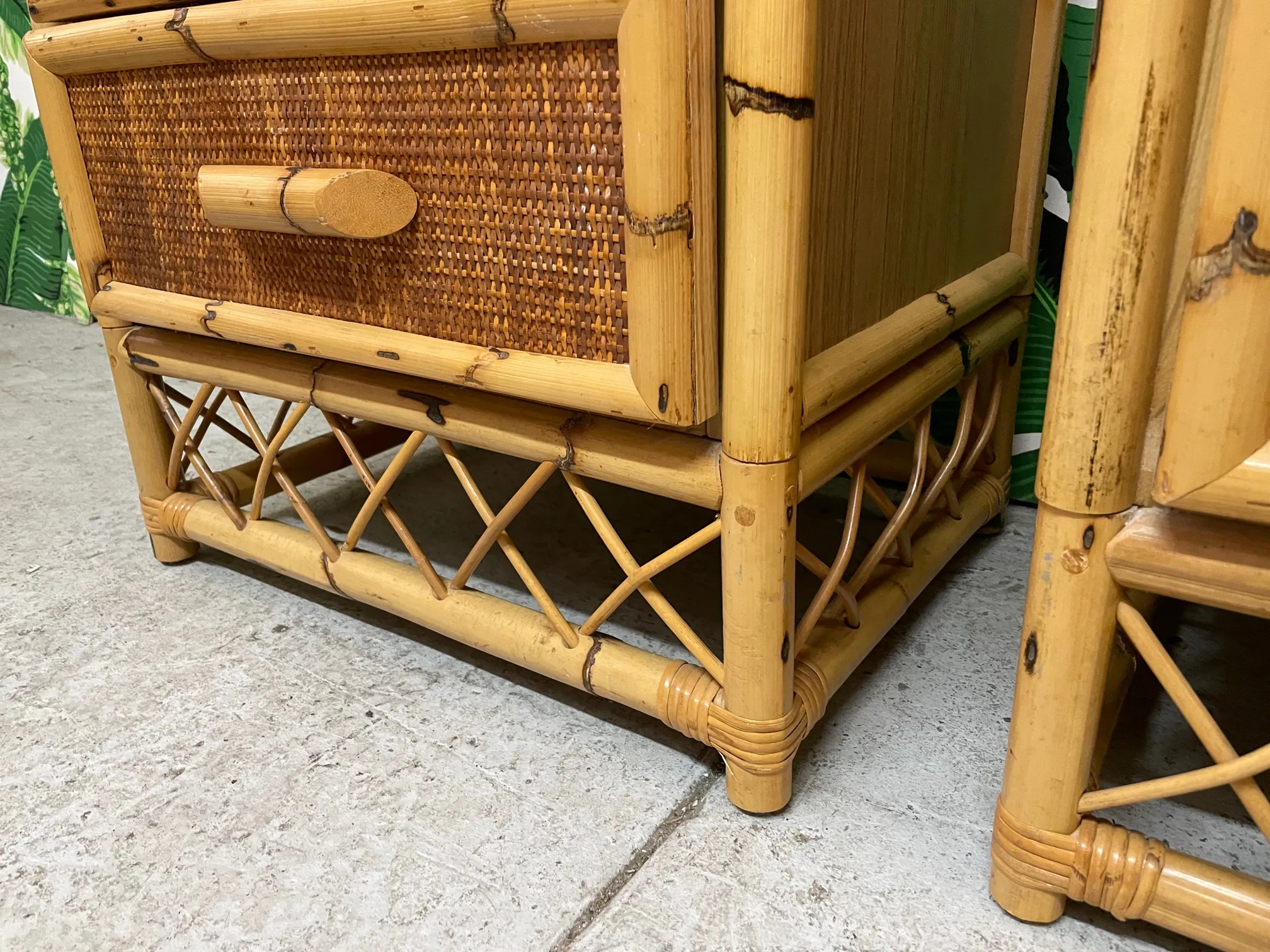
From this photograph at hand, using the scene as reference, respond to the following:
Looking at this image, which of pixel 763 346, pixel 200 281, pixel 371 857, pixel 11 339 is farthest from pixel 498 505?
pixel 11 339

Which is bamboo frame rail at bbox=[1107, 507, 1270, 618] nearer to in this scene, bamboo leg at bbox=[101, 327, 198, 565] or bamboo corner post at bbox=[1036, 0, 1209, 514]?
bamboo corner post at bbox=[1036, 0, 1209, 514]

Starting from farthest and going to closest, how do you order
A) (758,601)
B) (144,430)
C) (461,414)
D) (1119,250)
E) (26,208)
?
A: (26,208)
(144,430)
(461,414)
(758,601)
(1119,250)

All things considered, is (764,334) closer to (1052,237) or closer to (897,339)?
(897,339)

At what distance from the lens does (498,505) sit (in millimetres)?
1078

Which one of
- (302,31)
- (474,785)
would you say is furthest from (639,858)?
(302,31)

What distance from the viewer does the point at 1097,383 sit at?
41 cm

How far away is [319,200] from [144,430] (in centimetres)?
44

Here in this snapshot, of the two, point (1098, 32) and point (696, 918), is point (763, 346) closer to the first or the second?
point (1098, 32)

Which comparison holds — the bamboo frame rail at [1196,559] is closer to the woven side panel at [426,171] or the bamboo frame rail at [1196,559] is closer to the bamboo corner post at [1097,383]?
the bamboo corner post at [1097,383]

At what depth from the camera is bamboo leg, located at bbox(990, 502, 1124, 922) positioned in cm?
44

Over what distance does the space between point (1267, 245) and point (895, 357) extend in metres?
0.26

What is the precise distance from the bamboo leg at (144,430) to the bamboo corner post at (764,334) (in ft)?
2.02

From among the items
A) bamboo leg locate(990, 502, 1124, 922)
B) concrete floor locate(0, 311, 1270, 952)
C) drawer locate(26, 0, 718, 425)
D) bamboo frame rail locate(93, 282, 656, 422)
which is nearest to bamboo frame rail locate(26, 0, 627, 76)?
drawer locate(26, 0, 718, 425)

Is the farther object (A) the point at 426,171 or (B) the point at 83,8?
(B) the point at 83,8
